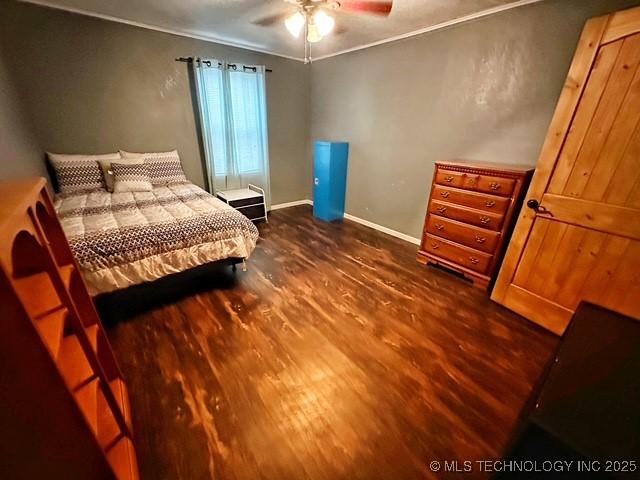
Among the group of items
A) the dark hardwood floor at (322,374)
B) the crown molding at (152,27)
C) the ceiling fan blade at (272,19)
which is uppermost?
the crown molding at (152,27)

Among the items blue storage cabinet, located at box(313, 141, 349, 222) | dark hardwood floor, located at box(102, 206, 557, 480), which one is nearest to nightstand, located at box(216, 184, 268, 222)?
blue storage cabinet, located at box(313, 141, 349, 222)

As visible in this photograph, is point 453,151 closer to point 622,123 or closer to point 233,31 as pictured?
point 622,123

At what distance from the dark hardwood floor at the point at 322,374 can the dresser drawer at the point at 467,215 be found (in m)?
0.59

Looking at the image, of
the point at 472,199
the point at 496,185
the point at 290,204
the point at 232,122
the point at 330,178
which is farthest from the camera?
the point at 290,204

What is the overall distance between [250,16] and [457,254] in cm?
293

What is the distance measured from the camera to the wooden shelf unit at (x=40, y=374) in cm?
59

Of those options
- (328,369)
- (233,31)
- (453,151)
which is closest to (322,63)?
(233,31)

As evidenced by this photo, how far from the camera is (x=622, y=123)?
1.46 metres

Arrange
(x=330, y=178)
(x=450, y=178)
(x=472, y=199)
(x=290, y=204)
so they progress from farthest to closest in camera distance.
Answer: (x=290, y=204) < (x=330, y=178) < (x=450, y=178) < (x=472, y=199)

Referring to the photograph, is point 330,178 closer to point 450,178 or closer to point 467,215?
point 450,178

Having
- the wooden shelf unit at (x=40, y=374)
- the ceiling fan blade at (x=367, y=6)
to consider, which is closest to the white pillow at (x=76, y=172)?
the wooden shelf unit at (x=40, y=374)

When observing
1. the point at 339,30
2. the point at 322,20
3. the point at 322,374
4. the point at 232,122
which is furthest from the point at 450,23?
the point at 322,374

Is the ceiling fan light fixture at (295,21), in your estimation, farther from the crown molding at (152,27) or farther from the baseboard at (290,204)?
the baseboard at (290,204)

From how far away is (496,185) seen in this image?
2.16 meters
